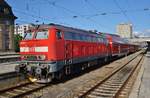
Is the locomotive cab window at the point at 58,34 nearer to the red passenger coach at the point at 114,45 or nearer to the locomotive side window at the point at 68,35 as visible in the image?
the locomotive side window at the point at 68,35

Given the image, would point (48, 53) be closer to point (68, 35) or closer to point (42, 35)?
point (42, 35)

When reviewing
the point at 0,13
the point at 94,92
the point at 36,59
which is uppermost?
the point at 0,13

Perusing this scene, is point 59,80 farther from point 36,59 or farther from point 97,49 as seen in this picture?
point 97,49

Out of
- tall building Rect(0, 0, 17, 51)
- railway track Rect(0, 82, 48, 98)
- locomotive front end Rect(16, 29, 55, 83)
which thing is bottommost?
railway track Rect(0, 82, 48, 98)

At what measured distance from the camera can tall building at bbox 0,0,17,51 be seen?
7012 centimetres

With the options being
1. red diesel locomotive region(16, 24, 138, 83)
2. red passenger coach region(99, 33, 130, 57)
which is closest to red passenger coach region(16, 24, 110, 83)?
red diesel locomotive region(16, 24, 138, 83)

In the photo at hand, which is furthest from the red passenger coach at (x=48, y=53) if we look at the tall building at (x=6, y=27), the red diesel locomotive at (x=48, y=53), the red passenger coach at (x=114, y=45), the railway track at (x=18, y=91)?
the tall building at (x=6, y=27)

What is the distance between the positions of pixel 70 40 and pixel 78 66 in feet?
8.76

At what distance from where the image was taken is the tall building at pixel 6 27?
70.1 m

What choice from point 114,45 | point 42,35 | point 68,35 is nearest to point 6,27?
point 114,45

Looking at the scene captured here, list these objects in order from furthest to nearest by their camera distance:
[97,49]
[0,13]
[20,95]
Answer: [0,13] < [97,49] < [20,95]

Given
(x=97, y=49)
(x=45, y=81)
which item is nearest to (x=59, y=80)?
(x=45, y=81)

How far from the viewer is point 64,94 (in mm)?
12141

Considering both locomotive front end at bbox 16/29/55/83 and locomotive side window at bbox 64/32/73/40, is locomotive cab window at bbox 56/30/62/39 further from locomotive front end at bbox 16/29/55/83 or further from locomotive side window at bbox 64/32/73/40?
locomotive side window at bbox 64/32/73/40
